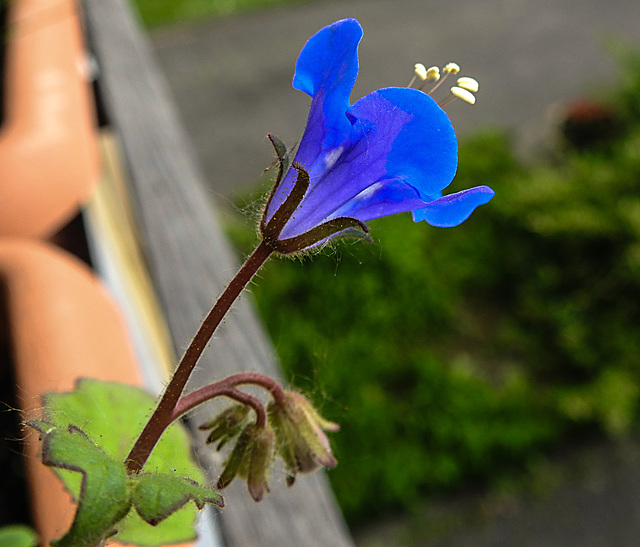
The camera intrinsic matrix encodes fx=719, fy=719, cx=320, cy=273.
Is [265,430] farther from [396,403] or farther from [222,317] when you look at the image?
[396,403]

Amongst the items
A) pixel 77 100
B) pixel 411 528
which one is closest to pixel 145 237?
pixel 77 100

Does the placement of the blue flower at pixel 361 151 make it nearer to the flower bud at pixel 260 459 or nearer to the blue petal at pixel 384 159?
the blue petal at pixel 384 159

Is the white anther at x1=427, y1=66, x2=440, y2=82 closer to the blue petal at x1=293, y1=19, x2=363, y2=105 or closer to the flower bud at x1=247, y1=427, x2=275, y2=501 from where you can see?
the blue petal at x1=293, y1=19, x2=363, y2=105

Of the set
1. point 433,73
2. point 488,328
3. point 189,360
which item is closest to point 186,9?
point 488,328

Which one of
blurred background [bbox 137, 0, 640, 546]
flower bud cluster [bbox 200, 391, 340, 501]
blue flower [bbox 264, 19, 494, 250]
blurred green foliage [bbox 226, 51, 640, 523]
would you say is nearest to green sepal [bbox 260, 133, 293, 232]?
blue flower [bbox 264, 19, 494, 250]

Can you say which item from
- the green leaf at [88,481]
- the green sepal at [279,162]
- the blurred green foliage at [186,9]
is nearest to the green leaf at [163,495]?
the green leaf at [88,481]

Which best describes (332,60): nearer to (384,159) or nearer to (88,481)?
(384,159)
